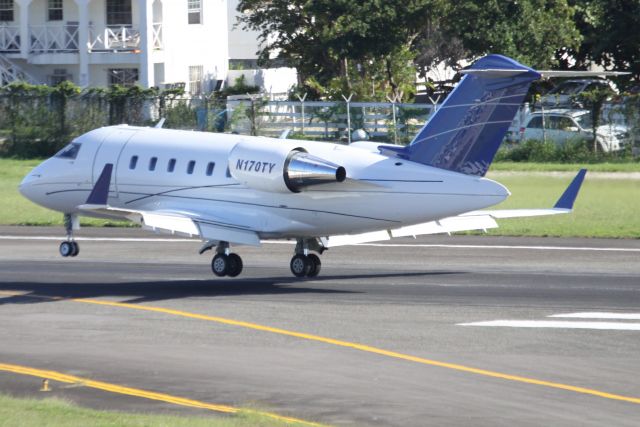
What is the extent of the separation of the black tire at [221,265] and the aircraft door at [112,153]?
312 centimetres

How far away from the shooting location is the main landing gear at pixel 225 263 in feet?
86.4

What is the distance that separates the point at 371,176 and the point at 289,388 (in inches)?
323

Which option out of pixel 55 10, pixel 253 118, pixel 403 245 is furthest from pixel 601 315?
pixel 55 10

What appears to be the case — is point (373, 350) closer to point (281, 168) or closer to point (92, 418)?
point (92, 418)

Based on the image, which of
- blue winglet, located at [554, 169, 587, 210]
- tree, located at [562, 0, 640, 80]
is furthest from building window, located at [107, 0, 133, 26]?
blue winglet, located at [554, 169, 587, 210]

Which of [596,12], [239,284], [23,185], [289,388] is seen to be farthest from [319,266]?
[596,12]

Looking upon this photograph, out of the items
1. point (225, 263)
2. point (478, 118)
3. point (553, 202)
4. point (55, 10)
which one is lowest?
point (553, 202)

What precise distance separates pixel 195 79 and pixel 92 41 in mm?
8080

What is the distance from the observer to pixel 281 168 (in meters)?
25.1

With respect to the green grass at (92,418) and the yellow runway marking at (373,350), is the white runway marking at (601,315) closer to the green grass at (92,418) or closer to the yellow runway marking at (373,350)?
the yellow runway marking at (373,350)

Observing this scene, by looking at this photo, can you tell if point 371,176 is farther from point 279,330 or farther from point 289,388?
point 289,388

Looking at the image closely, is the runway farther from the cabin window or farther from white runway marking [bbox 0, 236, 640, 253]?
the cabin window

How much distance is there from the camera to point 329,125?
177 ft

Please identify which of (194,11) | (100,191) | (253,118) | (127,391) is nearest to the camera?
(127,391)
